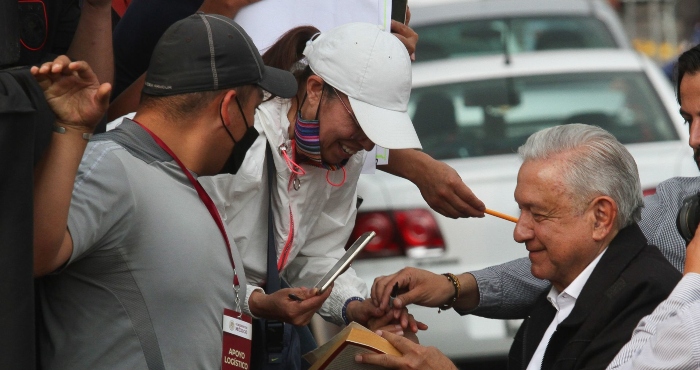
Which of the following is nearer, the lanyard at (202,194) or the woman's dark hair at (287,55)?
the lanyard at (202,194)

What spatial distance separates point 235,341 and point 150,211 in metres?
0.44

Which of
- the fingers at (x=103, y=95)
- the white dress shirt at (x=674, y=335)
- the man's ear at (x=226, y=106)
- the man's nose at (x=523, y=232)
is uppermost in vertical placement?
the fingers at (x=103, y=95)

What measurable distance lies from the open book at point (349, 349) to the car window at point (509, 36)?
168 inches

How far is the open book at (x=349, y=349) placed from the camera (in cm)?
291

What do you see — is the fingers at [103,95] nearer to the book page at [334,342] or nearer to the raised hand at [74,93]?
the raised hand at [74,93]

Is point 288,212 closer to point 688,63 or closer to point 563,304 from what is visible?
point 563,304

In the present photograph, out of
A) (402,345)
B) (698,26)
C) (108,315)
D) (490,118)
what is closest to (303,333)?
(402,345)

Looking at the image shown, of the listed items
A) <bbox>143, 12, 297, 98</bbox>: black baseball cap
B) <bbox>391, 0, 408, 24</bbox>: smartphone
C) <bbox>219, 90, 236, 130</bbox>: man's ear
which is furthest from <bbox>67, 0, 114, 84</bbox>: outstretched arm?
<bbox>391, 0, 408, 24</bbox>: smartphone

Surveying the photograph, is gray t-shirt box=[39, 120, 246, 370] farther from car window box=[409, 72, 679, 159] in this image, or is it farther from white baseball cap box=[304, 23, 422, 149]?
car window box=[409, 72, 679, 159]

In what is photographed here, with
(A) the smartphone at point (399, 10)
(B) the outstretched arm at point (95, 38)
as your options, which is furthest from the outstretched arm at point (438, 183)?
(B) the outstretched arm at point (95, 38)

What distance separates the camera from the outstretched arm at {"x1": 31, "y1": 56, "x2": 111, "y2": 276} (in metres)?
2.13

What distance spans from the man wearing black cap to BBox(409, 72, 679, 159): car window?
3.18m

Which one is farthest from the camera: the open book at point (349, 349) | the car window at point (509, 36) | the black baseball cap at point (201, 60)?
the car window at point (509, 36)

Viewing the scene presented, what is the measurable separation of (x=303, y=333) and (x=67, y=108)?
171 centimetres
